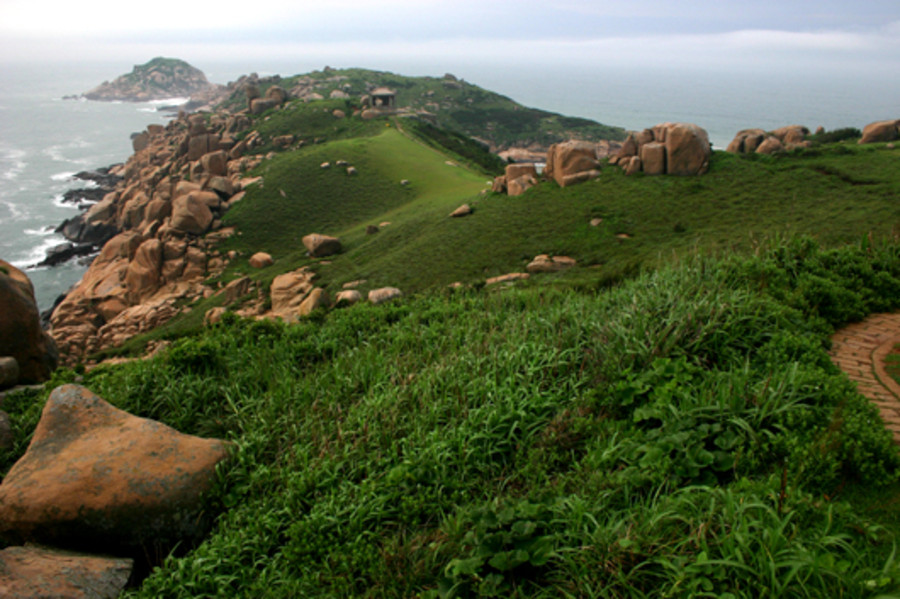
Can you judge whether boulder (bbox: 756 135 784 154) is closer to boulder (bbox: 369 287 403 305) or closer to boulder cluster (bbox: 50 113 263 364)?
boulder (bbox: 369 287 403 305)

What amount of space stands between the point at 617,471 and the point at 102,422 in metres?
5.46

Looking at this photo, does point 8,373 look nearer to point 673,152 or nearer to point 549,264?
point 549,264

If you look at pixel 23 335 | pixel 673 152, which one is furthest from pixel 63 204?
pixel 673 152

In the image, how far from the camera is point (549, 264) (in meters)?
18.4

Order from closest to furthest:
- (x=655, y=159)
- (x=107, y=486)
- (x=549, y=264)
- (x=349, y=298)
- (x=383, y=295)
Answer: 1. (x=107, y=486)
2. (x=383, y=295)
3. (x=349, y=298)
4. (x=549, y=264)
5. (x=655, y=159)

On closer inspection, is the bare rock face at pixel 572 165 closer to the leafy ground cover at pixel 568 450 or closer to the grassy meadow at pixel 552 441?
the grassy meadow at pixel 552 441

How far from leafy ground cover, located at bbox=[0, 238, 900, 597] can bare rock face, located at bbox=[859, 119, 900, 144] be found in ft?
84.7

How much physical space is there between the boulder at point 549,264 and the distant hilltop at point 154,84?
193523mm

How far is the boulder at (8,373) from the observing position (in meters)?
8.41

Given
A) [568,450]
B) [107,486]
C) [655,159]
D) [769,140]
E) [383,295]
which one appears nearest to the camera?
[568,450]

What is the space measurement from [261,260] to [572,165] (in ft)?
59.4

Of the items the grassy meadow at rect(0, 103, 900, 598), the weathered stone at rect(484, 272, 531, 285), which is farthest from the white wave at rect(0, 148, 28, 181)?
the grassy meadow at rect(0, 103, 900, 598)

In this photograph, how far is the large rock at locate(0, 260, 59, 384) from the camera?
32.3ft

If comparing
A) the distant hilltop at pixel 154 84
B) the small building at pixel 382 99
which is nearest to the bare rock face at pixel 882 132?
the small building at pixel 382 99
